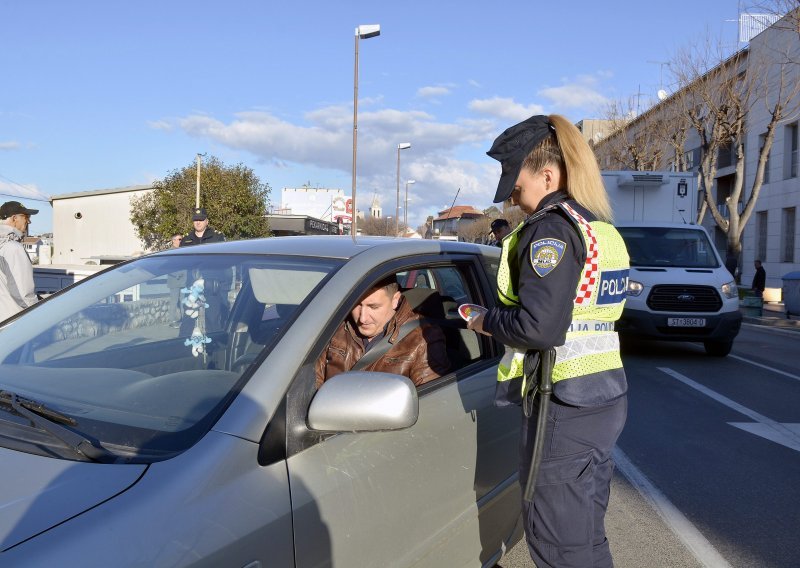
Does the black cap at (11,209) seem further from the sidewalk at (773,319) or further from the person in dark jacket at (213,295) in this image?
the sidewalk at (773,319)

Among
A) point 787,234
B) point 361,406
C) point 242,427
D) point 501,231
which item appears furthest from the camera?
point 787,234

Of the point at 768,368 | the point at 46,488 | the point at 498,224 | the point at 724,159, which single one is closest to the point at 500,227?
the point at 498,224

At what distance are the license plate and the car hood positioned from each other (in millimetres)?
9229

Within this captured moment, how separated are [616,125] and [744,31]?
259 inches

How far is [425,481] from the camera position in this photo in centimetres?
224

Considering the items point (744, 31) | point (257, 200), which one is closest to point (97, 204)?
point (257, 200)

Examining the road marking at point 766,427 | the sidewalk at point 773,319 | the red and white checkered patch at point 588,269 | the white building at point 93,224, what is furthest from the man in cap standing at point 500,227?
the white building at point 93,224

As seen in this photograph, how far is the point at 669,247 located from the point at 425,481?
31.9ft

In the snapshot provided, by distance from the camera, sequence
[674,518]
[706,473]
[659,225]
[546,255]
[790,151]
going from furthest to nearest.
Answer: [790,151]
[659,225]
[706,473]
[674,518]
[546,255]

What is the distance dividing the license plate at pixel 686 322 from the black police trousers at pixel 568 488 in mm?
8151

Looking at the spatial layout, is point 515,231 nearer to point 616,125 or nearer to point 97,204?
point 616,125

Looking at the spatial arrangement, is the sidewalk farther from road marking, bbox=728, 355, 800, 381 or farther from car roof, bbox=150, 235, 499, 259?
car roof, bbox=150, 235, 499, 259

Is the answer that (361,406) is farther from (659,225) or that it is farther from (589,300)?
(659,225)

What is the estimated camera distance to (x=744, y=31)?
2838 centimetres
